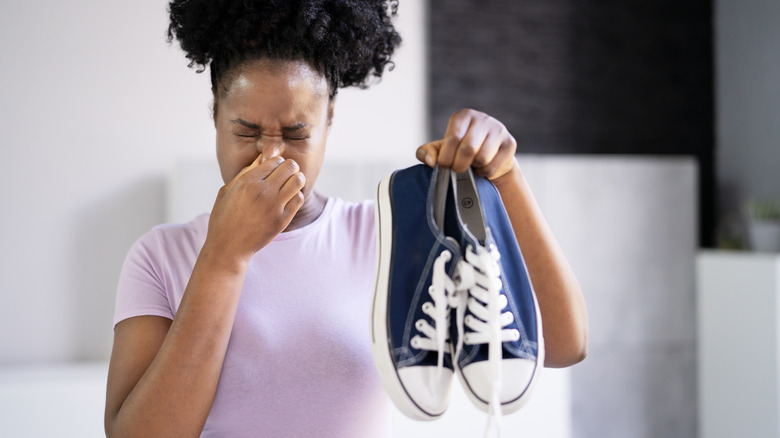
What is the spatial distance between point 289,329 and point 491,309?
0.29 m

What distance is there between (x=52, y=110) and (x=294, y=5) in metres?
1.61

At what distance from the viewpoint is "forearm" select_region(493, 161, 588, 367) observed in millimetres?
884

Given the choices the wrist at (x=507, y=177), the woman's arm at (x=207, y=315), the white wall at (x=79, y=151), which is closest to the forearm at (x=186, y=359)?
the woman's arm at (x=207, y=315)

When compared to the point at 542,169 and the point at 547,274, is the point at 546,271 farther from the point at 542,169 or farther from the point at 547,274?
the point at 542,169

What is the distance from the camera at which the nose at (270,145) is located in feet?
2.94

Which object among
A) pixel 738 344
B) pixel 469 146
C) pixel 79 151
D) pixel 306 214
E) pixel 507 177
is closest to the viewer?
pixel 469 146

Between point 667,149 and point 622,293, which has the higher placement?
point 667,149

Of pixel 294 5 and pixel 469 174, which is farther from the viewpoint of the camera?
pixel 294 5

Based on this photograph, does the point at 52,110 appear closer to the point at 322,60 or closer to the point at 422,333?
the point at 322,60

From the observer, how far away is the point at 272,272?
3.17 feet

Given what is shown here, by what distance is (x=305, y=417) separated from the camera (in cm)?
91

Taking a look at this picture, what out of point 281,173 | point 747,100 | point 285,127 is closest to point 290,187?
point 281,173

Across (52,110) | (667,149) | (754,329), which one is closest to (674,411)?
(754,329)

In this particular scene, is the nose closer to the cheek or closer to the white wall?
the cheek
